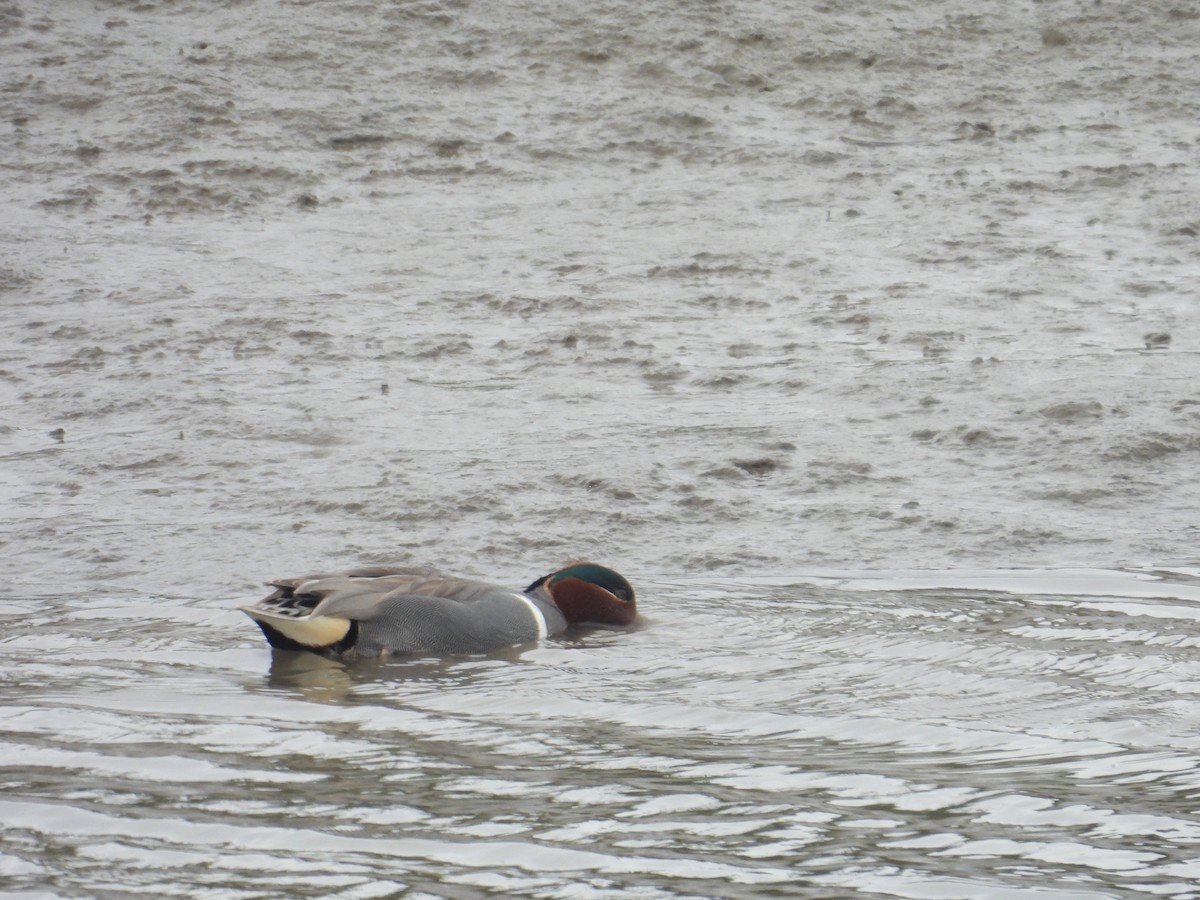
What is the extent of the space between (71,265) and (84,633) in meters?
5.11

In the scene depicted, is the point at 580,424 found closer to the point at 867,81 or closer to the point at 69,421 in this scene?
the point at 69,421

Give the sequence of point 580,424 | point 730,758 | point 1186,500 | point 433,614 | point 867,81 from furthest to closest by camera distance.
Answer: point 867,81
point 580,424
point 1186,500
point 433,614
point 730,758

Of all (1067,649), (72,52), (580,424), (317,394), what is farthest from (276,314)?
(1067,649)

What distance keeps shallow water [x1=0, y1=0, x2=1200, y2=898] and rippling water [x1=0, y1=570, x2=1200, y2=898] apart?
0.02 metres

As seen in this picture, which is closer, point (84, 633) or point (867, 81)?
point (84, 633)

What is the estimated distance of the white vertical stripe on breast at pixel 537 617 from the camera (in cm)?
648

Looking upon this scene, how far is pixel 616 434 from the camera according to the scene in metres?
8.64

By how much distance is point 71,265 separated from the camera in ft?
35.5

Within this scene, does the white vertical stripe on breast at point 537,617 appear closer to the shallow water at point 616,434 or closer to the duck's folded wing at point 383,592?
the duck's folded wing at point 383,592

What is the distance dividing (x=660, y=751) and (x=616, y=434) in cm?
414

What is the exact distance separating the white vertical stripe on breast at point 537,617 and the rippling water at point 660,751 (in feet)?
0.35

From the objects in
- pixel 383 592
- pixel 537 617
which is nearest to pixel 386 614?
pixel 383 592

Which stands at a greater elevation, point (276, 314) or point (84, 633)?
point (276, 314)

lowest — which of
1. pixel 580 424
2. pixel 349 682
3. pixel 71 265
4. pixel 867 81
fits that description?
pixel 349 682
